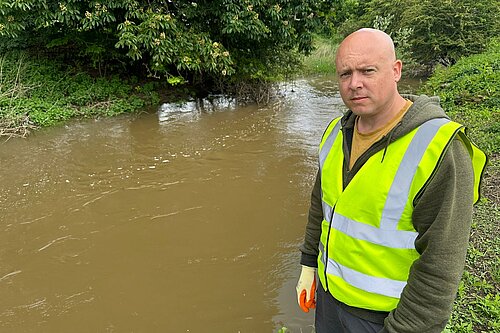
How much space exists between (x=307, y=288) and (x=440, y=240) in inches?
34.0

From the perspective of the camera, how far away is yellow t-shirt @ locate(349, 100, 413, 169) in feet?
4.65

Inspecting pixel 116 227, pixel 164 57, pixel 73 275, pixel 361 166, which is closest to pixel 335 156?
pixel 361 166

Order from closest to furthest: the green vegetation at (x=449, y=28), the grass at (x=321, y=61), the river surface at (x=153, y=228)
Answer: the river surface at (x=153, y=228)
the green vegetation at (x=449, y=28)
the grass at (x=321, y=61)

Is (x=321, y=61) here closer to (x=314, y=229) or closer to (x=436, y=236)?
(x=314, y=229)

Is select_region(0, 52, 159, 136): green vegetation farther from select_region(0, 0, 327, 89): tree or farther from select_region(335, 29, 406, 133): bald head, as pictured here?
select_region(335, 29, 406, 133): bald head

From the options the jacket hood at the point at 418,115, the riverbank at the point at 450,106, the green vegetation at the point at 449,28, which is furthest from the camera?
the green vegetation at the point at 449,28

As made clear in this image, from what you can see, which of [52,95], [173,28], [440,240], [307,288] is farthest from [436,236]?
[52,95]

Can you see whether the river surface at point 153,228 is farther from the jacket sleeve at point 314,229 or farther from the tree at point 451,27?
the tree at point 451,27

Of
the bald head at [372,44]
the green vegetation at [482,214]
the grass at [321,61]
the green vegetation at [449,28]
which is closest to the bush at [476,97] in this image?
the green vegetation at [482,214]

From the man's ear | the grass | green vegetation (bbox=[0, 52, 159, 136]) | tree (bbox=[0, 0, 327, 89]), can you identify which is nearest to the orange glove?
the man's ear

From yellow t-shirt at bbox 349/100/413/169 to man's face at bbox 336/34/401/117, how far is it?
2.1 inches

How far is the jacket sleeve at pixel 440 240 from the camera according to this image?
1.17 m

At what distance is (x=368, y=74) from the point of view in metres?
1.36

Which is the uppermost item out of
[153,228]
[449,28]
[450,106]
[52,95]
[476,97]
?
[449,28]
